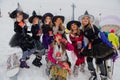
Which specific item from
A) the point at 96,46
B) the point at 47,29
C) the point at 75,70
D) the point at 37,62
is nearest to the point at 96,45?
the point at 96,46

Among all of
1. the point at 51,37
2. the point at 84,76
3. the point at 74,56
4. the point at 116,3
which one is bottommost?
the point at 84,76

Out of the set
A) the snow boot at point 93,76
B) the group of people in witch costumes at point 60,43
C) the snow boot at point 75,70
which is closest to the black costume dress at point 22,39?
the group of people in witch costumes at point 60,43

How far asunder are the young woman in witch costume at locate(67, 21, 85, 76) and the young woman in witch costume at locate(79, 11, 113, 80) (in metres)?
0.05

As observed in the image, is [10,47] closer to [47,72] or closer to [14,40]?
[14,40]

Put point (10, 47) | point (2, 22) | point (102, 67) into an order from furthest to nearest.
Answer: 1. point (2, 22)
2. point (10, 47)
3. point (102, 67)

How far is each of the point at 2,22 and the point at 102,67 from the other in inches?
39.4

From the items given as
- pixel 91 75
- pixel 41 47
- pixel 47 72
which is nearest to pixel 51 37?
pixel 41 47

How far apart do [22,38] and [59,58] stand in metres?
0.34

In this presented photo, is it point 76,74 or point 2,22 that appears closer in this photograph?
point 76,74

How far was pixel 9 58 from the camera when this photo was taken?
2352mm

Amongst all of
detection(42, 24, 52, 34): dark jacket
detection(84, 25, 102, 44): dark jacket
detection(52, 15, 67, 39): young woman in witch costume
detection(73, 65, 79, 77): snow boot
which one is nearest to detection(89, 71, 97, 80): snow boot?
detection(73, 65, 79, 77): snow boot

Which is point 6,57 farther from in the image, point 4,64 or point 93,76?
point 93,76

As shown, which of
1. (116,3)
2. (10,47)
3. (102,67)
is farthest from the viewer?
(116,3)

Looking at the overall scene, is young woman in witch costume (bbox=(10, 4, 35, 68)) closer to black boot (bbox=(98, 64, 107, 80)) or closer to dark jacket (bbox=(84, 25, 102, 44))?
dark jacket (bbox=(84, 25, 102, 44))
